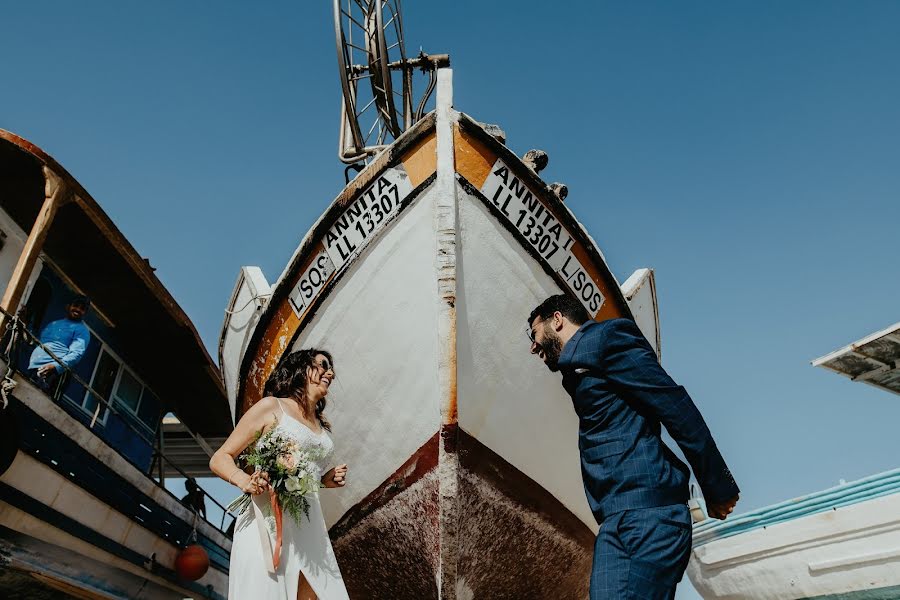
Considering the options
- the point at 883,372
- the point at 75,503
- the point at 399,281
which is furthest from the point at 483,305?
the point at 883,372

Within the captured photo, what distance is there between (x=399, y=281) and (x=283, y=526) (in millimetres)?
1870

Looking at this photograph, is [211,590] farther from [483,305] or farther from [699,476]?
[699,476]

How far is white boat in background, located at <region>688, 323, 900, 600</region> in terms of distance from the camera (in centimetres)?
422

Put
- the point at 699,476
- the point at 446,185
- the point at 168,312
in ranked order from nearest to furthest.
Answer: the point at 699,476 → the point at 446,185 → the point at 168,312

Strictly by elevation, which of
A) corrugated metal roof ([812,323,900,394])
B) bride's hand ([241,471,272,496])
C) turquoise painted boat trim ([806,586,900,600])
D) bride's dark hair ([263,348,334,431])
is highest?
corrugated metal roof ([812,323,900,394])

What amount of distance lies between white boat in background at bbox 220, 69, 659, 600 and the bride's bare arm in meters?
1.37

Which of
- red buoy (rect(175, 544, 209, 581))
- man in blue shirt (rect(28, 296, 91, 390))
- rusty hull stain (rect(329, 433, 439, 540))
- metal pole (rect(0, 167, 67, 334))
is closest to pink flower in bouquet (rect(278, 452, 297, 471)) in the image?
rusty hull stain (rect(329, 433, 439, 540))

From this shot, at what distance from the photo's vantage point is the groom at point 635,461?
216 cm

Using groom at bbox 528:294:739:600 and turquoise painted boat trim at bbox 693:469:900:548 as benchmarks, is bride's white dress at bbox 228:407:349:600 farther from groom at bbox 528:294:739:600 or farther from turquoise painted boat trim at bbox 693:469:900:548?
turquoise painted boat trim at bbox 693:469:900:548

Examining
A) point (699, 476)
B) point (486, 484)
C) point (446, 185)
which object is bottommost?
point (699, 476)

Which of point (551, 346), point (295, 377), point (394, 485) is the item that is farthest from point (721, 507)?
point (394, 485)

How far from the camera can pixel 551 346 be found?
2.79 metres

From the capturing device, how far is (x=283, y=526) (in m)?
3.09

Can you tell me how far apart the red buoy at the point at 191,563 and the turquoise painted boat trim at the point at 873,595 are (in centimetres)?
648
